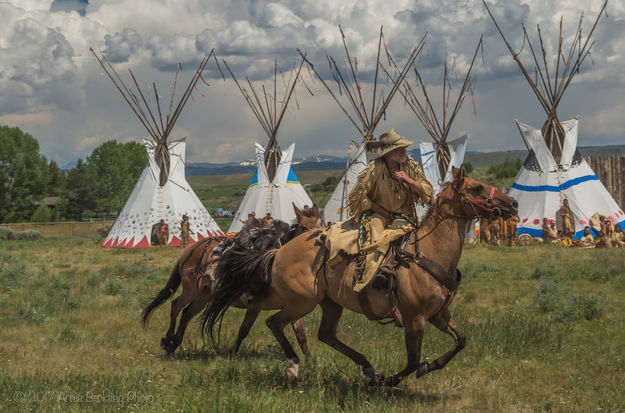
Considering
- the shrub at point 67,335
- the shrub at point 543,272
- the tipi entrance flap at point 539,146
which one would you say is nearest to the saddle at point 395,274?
the shrub at point 67,335

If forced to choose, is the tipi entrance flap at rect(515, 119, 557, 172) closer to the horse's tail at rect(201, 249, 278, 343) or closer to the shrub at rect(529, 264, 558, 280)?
the shrub at rect(529, 264, 558, 280)

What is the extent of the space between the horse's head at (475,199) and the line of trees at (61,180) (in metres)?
45.6

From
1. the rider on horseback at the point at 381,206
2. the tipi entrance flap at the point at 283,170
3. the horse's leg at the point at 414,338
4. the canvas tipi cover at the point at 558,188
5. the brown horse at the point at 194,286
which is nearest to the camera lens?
the horse's leg at the point at 414,338

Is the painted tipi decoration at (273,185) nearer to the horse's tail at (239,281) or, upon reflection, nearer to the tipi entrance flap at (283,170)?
the tipi entrance flap at (283,170)

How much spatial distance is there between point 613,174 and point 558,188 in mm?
3304

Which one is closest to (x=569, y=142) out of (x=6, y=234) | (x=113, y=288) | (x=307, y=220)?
(x=113, y=288)

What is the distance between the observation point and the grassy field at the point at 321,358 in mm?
4938

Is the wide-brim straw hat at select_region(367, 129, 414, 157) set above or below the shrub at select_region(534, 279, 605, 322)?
above

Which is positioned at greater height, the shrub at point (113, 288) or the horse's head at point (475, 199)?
the horse's head at point (475, 199)

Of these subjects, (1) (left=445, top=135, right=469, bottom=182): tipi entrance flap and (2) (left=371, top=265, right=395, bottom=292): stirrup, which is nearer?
(2) (left=371, top=265, right=395, bottom=292): stirrup

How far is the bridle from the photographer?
16.9 ft

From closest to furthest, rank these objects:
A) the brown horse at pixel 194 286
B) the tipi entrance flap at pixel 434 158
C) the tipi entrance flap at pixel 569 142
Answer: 1. the brown horse at pixel 194 286
2. the tipi entrance flap at pixel 569 142
3. the tipi entrance flap at pixel 434 158

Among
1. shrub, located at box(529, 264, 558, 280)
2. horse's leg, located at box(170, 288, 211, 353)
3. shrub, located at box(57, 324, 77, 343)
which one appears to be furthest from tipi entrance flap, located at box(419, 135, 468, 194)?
shrub, located at box(57, 324, 77, 343)

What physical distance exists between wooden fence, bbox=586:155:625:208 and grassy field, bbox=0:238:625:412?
1084cm
